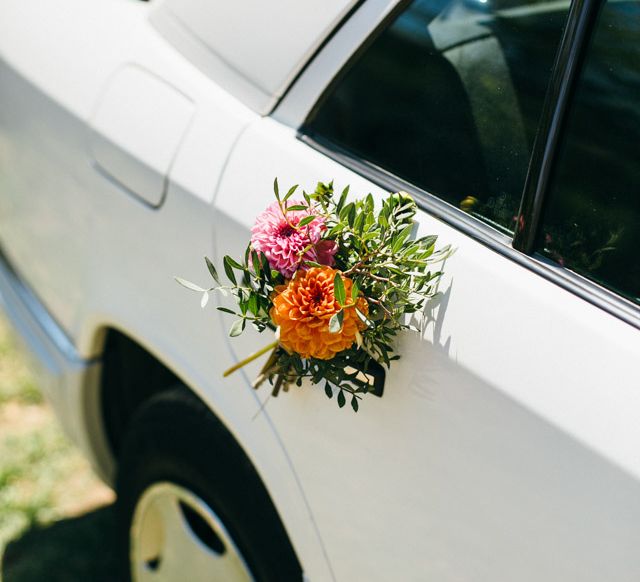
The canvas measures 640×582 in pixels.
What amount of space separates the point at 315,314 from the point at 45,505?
1790 millimetres

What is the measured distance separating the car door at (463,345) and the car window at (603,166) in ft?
0.12

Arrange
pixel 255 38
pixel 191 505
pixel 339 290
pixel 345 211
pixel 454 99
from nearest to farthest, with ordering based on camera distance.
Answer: pixel 339 290 → pixel 345 211 → pixel 454 99 → pixel 255 38 → pixel 191 505

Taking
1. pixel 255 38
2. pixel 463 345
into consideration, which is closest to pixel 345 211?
pixel 463 345

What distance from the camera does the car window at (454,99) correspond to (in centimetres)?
128

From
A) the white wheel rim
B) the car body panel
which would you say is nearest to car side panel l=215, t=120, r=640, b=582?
the car body panel

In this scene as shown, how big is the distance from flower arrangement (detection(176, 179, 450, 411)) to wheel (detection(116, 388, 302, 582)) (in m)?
0.47

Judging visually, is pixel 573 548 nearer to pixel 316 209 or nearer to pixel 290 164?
pixel 316 209

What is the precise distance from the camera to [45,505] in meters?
2.61

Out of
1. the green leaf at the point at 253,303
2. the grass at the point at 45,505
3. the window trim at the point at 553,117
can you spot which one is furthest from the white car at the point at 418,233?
the grass at the point at 45,505

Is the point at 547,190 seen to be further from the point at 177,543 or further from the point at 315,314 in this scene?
the point at 177,543

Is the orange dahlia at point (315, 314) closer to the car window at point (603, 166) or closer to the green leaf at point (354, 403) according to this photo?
the green leaf at point (354, 403)

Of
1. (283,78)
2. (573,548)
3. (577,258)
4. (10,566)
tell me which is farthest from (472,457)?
(10,566)

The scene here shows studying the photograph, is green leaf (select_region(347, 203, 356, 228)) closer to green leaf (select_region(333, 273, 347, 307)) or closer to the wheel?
green leaf (select_region(333, 273, 347, 307))

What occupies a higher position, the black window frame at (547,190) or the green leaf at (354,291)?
the black window frame at (547,190)
